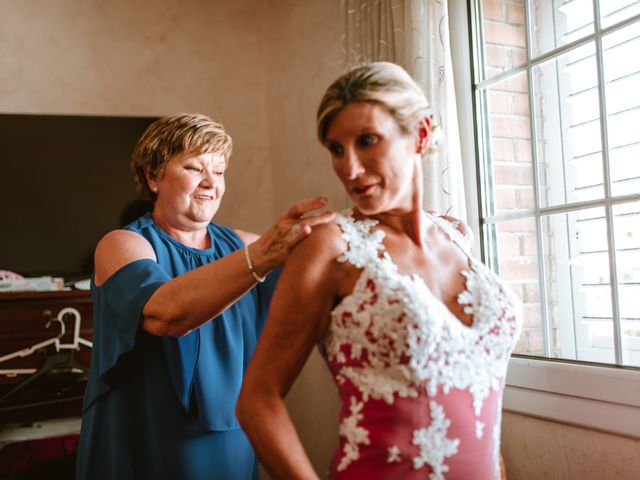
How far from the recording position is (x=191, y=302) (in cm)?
141

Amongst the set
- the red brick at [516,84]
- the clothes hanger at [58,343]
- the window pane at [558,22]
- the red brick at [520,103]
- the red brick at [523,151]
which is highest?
the window pane at [558,22]

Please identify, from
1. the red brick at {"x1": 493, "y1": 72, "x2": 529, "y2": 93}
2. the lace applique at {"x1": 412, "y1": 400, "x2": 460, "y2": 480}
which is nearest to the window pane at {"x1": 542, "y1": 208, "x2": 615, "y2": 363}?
the red brick at {"x1": 493, "y1": 72, "x2": 529, "y2": 93}

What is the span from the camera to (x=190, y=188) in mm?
1721

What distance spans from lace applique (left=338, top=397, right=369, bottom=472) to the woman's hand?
0.32 metres

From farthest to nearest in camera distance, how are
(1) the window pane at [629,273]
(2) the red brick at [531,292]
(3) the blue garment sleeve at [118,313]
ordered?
(2) the red brick at [531,292] → (1) the window pane at [629,273] → (3) the blue garment sleeve at [118,313]

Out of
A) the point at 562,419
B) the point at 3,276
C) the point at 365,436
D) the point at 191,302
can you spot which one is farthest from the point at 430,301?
the point at 3,276

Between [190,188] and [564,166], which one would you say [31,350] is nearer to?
[190,188]

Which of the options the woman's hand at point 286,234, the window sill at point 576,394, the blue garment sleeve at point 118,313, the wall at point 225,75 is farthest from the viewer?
the wall at point 225,75

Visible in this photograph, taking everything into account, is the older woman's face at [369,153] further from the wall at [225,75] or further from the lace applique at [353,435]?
the wall at [225,75]

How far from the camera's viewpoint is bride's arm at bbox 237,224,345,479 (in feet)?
3.60

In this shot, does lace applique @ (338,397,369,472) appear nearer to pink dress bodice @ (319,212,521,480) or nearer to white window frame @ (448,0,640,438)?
pink dress bodice @ (319,212,521,480)

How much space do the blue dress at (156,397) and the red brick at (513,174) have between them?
1.17 meters

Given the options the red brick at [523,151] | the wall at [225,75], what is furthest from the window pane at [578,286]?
the wall at [225,75]

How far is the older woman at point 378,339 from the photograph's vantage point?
1.10 meters
